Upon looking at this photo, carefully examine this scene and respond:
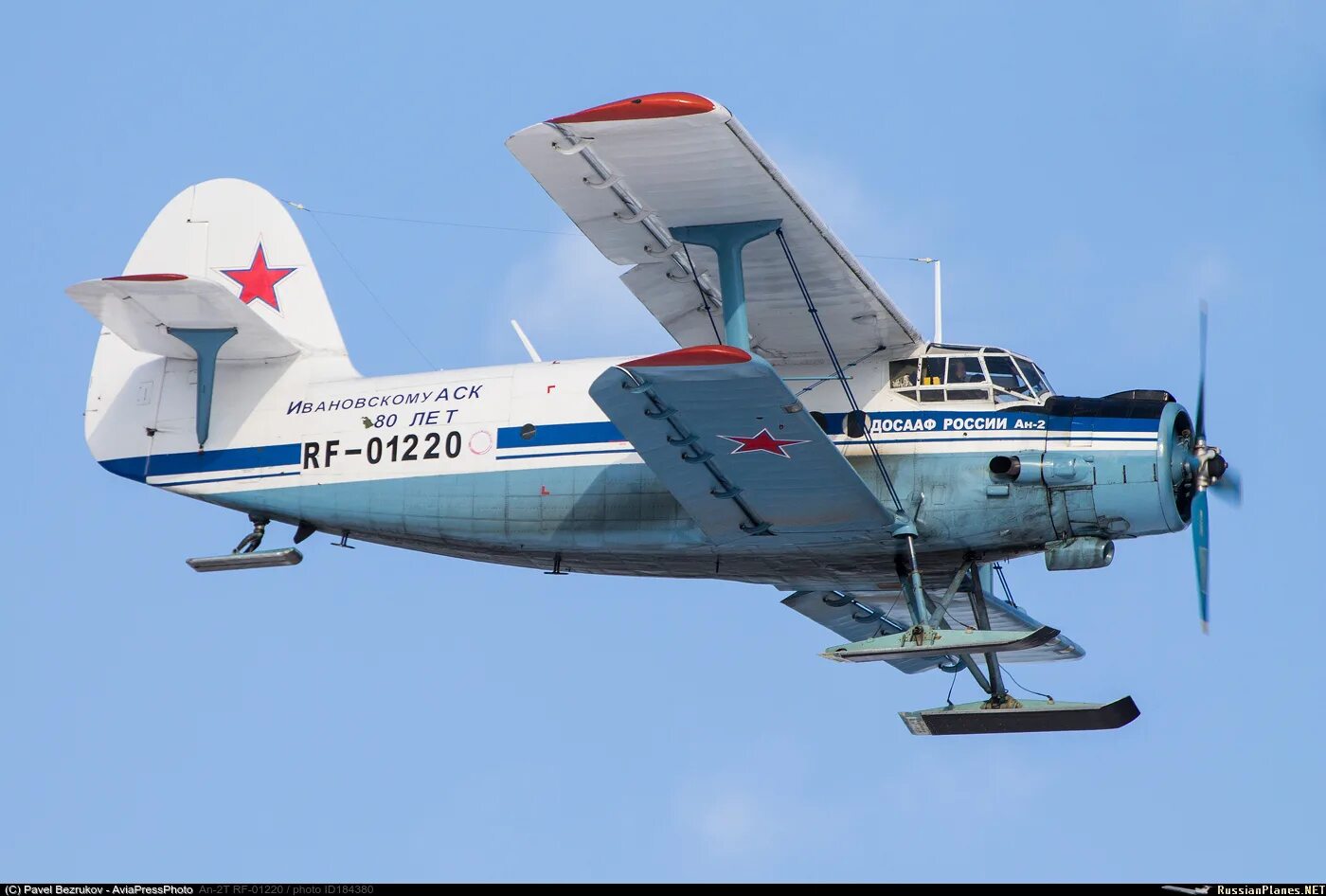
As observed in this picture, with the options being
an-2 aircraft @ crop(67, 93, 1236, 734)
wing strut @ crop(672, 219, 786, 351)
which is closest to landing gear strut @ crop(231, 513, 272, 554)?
an-2 aircraft @ crop(67, 93, 1236, 734)

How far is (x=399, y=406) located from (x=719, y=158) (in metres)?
5.33

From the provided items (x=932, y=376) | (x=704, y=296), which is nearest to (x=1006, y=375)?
(x=932, y=376)

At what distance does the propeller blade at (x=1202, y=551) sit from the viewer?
20.5 m

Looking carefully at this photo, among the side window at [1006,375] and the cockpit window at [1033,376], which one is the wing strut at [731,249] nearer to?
the side window at [1006,375]

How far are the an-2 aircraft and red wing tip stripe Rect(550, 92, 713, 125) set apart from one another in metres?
0.02

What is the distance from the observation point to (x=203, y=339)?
74.6 feet

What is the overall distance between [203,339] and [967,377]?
8.51 m

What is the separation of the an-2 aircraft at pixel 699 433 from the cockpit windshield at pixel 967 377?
28 millimetres

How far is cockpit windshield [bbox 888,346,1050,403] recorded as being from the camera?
20.3 m

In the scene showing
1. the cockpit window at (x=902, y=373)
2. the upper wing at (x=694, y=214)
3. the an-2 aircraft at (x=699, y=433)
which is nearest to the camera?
the upper wing at (x=694, y=214)

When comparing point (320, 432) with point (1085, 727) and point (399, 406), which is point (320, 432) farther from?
point (1085, 727)

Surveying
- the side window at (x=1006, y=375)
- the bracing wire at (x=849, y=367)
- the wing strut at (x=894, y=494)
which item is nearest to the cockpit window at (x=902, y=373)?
the bracing wire at (x=849, y=367)

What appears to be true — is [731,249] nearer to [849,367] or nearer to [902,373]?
[849,367]

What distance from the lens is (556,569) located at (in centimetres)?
2184
